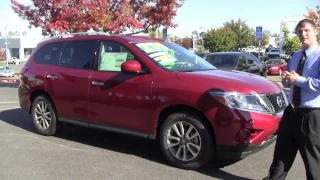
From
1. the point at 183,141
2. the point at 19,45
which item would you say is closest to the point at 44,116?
the point at 183,141

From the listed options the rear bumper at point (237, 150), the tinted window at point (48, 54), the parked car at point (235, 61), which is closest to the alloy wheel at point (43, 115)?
the tinted window at point (48, 54)

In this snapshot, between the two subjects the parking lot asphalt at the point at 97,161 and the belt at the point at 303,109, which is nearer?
the belt at the point at 303,109

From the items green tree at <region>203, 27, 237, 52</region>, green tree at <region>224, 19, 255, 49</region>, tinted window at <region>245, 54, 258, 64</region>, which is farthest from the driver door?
green tree at <region>224, 19, 255, 49</region>

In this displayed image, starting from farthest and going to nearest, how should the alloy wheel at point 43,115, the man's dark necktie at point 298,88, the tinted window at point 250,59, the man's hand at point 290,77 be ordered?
the tinted window at point 250,59 → the alloy wheel at point 43,115 → the man's dark necktie at point 298,88 → the man's hand at point 290,77

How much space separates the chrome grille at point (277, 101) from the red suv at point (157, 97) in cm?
1

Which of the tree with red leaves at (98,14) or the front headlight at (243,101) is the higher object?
the tree with red leaves at (98,14)

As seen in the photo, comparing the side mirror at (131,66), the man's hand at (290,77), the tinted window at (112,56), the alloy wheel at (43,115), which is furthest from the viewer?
the alloy wheel at (43,115)

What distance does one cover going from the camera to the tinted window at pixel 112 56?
5455mm

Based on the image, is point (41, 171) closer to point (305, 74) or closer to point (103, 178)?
point (103, 178)

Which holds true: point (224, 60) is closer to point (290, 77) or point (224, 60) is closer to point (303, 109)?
point (303, 109)

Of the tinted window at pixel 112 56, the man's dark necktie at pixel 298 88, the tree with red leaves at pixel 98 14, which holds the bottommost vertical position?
the man's dark necktie at pixel 298 88

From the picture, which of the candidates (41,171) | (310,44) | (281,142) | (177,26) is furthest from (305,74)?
(177,26)

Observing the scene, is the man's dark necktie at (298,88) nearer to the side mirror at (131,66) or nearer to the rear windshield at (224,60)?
the side mirror at (131,66)

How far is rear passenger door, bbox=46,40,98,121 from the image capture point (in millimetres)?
5754
